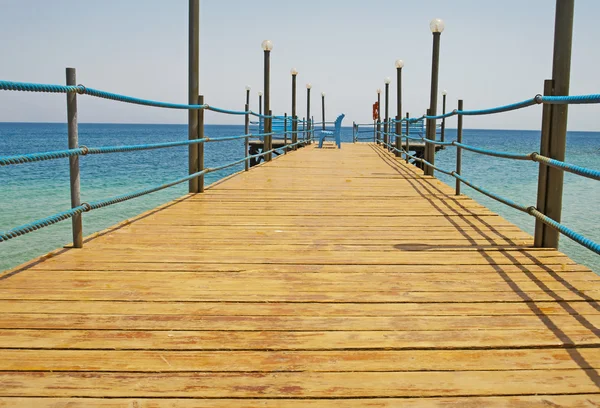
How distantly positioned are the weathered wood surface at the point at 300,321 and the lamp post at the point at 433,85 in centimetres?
370

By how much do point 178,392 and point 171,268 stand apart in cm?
128

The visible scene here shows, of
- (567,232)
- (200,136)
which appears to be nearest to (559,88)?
(567,232)

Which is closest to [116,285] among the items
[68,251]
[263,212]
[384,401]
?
[68,251]

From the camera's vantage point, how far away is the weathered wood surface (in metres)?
1.50

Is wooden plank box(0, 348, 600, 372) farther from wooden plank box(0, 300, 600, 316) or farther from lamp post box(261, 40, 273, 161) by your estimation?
lamp post box(261, 40, 273, 161)

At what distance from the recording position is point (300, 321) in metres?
2.00

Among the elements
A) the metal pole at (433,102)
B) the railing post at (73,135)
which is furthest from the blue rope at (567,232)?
the metal pole at (433,102)

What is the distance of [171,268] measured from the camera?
2715 mm

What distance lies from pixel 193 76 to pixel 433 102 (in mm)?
3441

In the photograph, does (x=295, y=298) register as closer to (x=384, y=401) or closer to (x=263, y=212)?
(x=384, y=401)

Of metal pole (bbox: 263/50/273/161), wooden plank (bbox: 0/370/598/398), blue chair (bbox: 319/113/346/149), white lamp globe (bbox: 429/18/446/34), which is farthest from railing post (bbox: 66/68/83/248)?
blue chair (bbox: 319/113/346/149)

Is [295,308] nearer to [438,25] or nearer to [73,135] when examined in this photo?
[73,135]

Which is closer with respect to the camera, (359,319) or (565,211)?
(359,319)

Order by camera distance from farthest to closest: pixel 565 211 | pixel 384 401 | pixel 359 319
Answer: pixel 565 211 < pixel 359 319 < pixel 384 401
